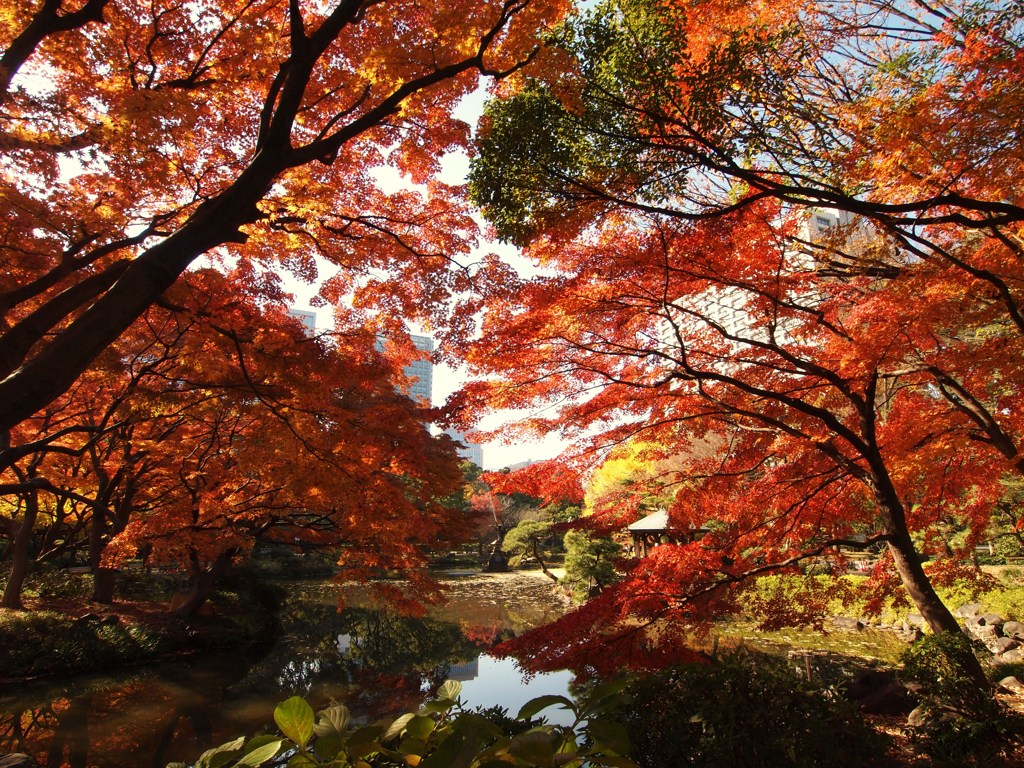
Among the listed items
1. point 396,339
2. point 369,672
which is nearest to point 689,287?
point 396,339

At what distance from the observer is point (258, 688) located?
8.46 meters

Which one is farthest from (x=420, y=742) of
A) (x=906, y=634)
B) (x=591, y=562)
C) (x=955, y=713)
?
(x=591, y=562)

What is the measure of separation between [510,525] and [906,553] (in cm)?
2699

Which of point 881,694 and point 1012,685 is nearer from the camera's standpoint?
point 881,694

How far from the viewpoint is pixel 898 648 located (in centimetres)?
976

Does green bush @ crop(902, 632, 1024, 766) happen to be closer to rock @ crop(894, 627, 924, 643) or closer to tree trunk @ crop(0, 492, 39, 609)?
rock @ crop(894, 627, 924, 643)

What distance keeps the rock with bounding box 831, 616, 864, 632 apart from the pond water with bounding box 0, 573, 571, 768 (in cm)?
680

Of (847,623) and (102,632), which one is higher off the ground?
(102,632)

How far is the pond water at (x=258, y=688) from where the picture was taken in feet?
20.5

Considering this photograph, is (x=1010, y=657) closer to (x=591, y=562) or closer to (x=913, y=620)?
(x=913, y=620)

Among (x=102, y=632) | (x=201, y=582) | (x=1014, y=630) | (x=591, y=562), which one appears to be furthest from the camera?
(x=591, y=562)

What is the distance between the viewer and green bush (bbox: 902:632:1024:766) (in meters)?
3.38

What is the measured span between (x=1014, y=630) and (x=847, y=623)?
293 centimetres

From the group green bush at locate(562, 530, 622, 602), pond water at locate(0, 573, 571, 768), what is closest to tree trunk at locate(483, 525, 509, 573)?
green bush at locate(562, 530, 622, 602)
